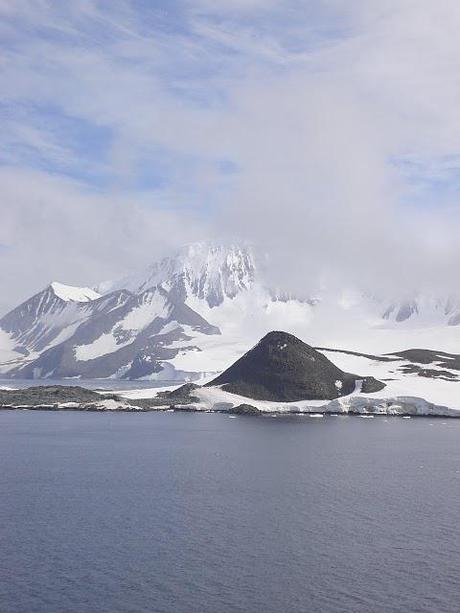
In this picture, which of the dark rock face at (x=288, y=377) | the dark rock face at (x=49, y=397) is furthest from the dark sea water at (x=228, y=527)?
the dark rock face at (x=49, y=397)

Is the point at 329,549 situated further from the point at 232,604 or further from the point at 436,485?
the point at 436,485

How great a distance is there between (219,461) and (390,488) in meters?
22.5

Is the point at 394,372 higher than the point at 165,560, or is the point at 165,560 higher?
the point at 394,372

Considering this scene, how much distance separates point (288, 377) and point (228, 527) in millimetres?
115483

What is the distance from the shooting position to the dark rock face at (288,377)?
16875cm

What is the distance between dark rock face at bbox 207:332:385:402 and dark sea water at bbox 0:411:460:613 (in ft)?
203

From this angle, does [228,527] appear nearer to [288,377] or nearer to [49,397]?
[288,377]

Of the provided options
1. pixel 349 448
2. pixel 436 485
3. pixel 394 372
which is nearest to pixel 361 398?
pixel 394 372

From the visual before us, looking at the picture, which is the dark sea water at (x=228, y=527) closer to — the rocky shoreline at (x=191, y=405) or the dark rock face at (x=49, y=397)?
the rocky shoreline at (x=191, y=405)

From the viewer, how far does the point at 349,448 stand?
102 meters

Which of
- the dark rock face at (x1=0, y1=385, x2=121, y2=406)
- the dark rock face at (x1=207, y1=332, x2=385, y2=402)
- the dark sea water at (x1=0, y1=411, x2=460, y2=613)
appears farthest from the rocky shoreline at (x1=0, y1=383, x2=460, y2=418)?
the dark sea water at (x1=0, y1=411, x2=460, y2=613)

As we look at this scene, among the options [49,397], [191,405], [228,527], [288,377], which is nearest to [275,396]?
[288,377]

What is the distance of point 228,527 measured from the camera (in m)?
57.3

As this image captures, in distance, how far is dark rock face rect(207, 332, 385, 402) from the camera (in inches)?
6644
